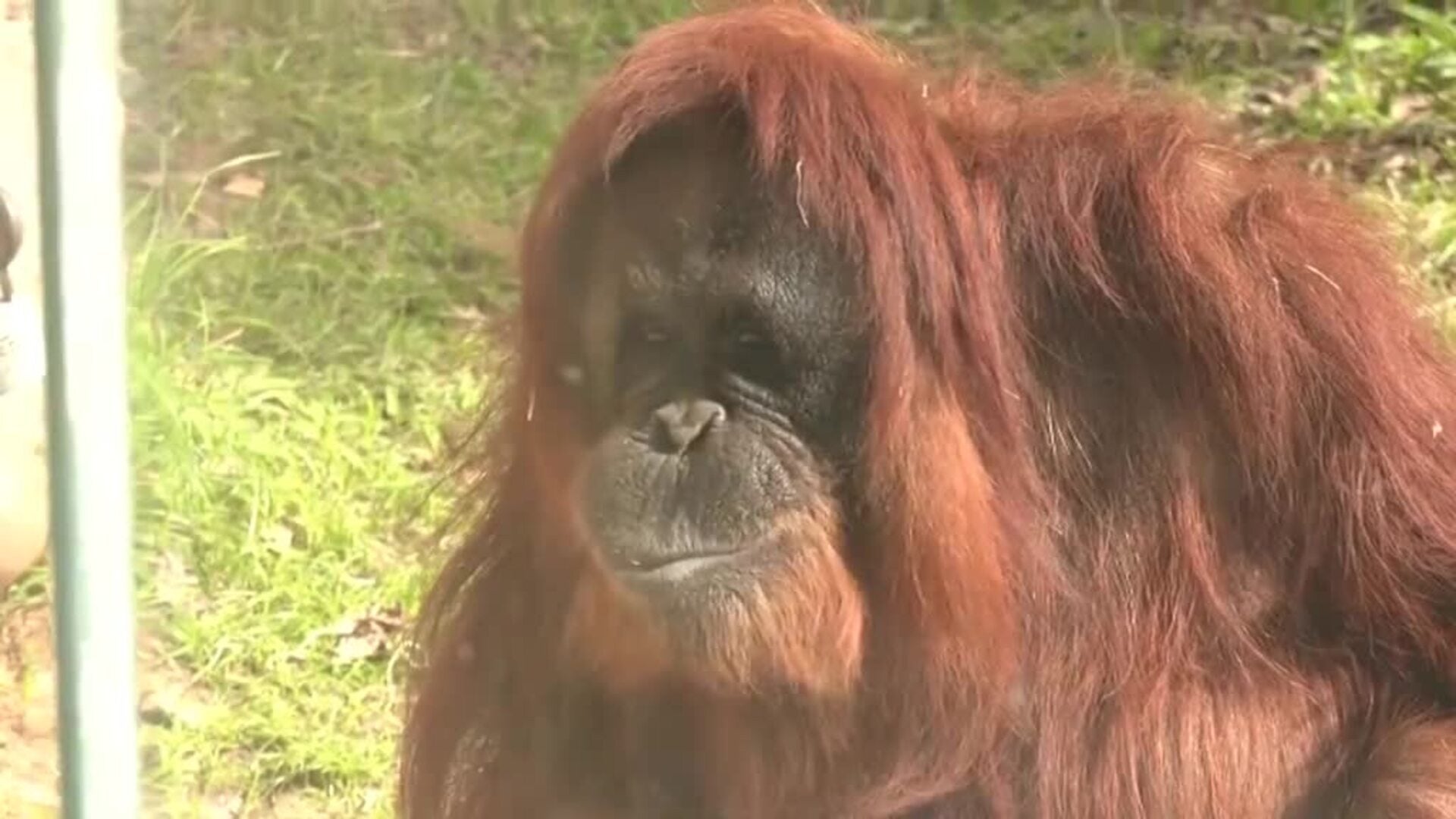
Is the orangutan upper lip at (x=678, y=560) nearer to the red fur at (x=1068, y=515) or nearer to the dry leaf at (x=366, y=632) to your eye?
the red fur at (x=1068, y=515)

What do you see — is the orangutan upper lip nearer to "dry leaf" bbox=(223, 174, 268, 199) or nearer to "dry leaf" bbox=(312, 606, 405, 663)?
"dry leaf" bbox=(223, 174, 268, 199)

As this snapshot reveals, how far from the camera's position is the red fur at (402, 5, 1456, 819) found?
1.75 meters

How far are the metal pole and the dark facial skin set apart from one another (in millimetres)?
614

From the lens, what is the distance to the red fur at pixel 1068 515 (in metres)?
1.75

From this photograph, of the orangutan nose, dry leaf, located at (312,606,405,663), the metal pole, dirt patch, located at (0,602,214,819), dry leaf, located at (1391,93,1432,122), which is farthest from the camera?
dry leaf, located at (1391,93,1432,122)

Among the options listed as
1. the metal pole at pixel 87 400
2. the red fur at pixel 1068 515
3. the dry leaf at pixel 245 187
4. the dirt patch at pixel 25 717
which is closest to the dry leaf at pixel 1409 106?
the red fur at pixel 1068 515

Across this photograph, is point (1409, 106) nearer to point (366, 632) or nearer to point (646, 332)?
point (366, 632)

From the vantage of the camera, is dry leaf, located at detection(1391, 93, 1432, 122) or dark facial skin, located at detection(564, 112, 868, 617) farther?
dry leaf, located at detection(1391, 93, 1432, 122)

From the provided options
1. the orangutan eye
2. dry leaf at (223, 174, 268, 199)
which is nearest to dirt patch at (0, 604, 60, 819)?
dry leaf at (223, 174, 268, 199)

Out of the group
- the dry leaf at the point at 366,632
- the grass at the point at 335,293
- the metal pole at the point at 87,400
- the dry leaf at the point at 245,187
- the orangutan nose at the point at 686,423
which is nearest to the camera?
the metal pole at the point at 87,400

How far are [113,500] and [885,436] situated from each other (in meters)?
0.77

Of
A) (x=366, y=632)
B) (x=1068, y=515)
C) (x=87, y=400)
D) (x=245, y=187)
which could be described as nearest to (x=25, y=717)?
(x=366, y=632)

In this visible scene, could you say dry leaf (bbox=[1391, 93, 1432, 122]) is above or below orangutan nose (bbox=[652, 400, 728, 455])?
below

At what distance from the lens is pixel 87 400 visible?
1.05m
